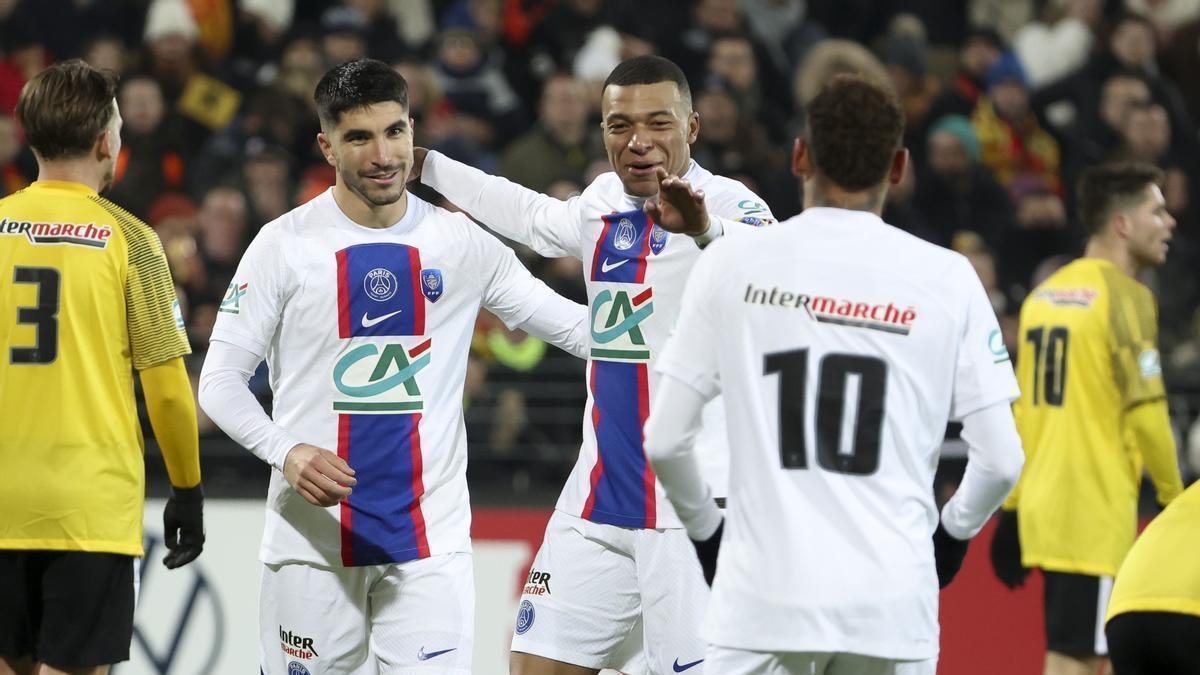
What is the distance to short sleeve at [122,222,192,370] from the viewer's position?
536cm

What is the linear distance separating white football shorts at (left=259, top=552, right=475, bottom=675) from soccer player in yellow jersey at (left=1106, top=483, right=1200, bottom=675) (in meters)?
1.92

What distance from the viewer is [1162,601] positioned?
4.45 meters

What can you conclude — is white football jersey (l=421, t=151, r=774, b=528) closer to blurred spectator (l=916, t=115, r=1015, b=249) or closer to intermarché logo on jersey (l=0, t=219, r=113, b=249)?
intermarché logo on jersey (l=0, t=219, r=113, b=249)

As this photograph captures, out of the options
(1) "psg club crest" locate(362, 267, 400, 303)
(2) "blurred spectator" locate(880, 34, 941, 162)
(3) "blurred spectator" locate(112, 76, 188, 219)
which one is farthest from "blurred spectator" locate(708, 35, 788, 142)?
(1) "psg club crest" locate(362, 267, 400, 303)

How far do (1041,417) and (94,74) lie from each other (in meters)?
4.43

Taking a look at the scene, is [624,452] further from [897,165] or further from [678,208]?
[897,165]

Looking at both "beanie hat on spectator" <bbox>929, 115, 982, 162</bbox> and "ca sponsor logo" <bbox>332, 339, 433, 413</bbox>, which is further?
"beanie hat on spectator" <bbox>929, 115, 982, 162</bbox>

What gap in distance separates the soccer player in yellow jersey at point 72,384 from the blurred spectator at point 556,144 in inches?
231

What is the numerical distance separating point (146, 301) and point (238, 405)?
50 cm

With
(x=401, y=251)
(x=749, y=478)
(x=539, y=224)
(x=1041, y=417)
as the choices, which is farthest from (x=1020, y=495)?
(x=749, y=478)

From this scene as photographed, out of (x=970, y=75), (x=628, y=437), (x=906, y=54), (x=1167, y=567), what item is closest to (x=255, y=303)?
(x=628, y=437)

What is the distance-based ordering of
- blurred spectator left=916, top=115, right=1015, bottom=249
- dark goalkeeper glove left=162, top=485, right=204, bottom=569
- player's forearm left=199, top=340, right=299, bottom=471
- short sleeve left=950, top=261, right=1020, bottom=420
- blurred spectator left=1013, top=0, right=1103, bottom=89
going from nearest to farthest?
1. short sleeve left=950, top=261, right=1020, bottom=420
2. player's forearm left=199, top=340, right=299, bottom=471
3. dark goalkeeper glove left=162, top=485, right=204, bottom=569
4. blurred spectator left=916, top=115, right=1015, bottom=249
5. blurred spectator left=1013, top=0, right=1103, bottom=89

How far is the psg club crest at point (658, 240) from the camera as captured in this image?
555 cm

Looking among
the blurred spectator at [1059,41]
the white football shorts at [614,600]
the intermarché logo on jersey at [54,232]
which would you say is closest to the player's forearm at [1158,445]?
the white football shorts at [614,600]
